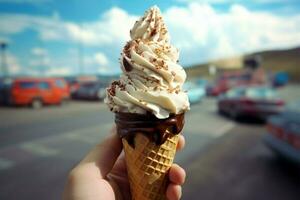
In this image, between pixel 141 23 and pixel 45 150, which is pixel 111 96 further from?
pixel 45 150

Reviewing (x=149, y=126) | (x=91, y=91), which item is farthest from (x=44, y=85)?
(x=149, y=126)

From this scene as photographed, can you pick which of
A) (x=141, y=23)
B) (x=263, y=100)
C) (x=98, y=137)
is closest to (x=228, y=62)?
(x=263, y=100)

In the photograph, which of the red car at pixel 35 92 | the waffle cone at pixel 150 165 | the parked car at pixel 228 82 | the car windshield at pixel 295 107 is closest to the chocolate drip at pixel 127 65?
the waffle cone at pixel 150 165

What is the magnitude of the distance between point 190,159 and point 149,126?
4.94 m

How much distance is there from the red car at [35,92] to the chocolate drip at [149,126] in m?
16.5

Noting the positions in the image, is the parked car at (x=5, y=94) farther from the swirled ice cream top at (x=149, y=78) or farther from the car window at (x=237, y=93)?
→ the swirled ice cream top at (x=149, y=78)

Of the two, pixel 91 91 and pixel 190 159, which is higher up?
pixel 190 159

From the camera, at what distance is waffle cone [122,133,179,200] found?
223cm

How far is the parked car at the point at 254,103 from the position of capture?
11336 mm

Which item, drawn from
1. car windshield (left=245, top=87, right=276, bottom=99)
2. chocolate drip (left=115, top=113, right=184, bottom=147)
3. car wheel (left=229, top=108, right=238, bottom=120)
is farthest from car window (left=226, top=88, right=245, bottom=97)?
chocolate drip (left=115, top=113, right=184, bottom=147)

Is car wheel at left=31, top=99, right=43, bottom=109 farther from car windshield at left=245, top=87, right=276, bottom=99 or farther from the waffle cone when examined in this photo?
the waffle cone

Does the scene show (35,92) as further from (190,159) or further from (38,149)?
(190,159)

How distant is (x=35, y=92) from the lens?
1786cm

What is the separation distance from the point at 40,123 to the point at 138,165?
1053 centimetres
